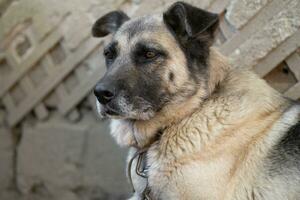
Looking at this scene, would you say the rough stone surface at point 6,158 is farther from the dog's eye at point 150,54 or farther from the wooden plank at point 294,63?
the wooden plank at point 294,63

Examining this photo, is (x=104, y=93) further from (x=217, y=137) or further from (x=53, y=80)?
(x=53, y=80)

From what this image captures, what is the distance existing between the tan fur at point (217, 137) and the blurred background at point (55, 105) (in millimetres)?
1323

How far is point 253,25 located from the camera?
13.3 ft

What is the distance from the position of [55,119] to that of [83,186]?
67 centimetres

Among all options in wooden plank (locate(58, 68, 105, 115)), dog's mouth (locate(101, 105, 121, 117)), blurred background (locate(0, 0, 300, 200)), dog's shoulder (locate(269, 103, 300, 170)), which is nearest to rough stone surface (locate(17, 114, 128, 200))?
blurred background (locate(0, 0, 300, 200))

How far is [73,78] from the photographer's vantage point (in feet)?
16.8

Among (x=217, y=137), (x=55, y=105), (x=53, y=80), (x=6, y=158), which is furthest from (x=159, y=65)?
(x=6, y=158)

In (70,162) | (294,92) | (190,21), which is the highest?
(190,21)

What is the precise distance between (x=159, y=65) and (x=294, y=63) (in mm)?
1118

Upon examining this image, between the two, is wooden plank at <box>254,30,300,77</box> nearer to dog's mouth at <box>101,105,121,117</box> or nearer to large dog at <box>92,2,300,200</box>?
large dog at <box>92,2,300,200</box>

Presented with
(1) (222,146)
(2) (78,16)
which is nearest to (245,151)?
(1) (222,146)

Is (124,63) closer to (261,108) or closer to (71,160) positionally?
(261,108)

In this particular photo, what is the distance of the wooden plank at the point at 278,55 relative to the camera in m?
3.89

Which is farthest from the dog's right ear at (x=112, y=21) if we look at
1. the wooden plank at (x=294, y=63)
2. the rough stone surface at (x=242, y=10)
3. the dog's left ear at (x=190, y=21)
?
the wooden plank at (x=294, y=63)
